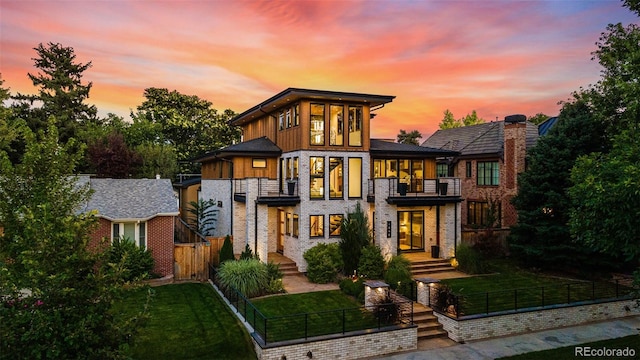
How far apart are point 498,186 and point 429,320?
1717 centimetres

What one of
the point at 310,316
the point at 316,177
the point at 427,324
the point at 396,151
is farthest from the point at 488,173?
the point at 310,316

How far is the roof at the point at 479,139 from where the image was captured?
2934 cm

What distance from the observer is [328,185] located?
21.3 meters

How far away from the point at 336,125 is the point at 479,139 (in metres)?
15.7

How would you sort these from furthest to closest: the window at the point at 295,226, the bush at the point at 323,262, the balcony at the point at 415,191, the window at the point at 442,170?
the window at the point at 442,170 → the window at the point at 295,226 → the balcony at the point at 415,191 → the bush at the point at 323,262

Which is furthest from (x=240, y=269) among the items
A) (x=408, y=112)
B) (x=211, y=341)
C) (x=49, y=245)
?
(x=408, y=112)

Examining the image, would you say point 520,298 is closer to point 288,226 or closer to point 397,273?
point 397,273

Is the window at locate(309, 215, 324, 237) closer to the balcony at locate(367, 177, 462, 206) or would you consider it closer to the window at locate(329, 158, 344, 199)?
the window at locate(329, 158, 344, 199)

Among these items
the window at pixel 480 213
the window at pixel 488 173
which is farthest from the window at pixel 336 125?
the window at pixel 488 173

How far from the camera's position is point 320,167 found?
21.3 meters

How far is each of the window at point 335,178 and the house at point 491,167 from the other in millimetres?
10280

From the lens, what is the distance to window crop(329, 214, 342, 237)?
2131 cm

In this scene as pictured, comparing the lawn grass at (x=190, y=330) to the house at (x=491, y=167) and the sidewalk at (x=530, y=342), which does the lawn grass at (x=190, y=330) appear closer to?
the sidewalk at (x=530, y=342)

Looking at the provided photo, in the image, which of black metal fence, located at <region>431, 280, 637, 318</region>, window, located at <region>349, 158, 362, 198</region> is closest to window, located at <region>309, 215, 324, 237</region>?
window, located at <region>349, 158, 362, 198</region>
